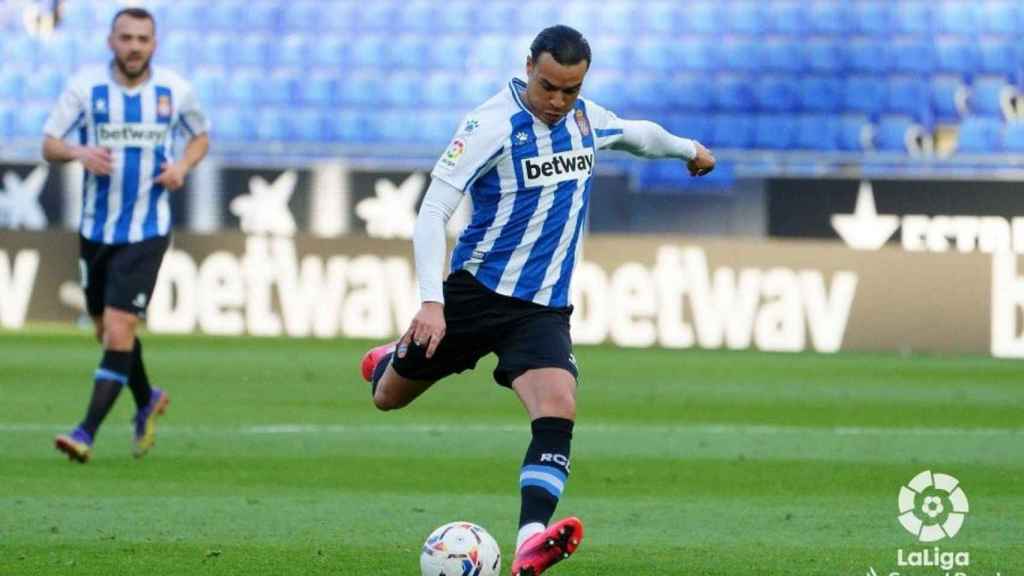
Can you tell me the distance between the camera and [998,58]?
72.8ft

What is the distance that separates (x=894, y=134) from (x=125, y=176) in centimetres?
1393

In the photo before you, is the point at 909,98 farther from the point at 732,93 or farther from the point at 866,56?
the point at 732,93

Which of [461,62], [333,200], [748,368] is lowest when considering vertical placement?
[748,368]

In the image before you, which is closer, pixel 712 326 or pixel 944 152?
pixel 712 326

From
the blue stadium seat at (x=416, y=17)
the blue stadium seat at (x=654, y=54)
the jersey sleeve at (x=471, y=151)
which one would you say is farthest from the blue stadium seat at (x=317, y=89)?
the jersey sleeve at (x=471, y=151)

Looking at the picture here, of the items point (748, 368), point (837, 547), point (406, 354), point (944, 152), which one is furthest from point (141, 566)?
point (944, 152)

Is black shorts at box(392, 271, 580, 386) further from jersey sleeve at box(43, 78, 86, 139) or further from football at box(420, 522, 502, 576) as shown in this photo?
jersey sleeve at box(43, 78, 86, 139)

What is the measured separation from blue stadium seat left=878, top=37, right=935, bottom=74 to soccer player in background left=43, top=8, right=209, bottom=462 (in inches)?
571

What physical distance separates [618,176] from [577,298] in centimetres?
145

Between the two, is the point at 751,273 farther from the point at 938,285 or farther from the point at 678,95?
the point at 678,95

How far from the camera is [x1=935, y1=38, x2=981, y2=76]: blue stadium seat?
72.6ft

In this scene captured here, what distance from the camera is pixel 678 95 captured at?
73.1ft

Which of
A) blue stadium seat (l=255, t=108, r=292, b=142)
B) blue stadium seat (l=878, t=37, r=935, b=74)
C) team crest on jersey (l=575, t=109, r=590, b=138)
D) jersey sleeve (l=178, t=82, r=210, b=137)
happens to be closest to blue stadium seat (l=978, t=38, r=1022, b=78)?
blue stadium seat (l=878, t=37, r=935, b=74)

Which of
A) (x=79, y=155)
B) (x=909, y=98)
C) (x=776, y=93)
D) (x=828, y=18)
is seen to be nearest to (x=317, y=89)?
(x=776, y=93)
